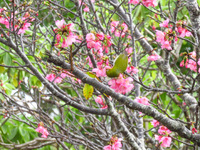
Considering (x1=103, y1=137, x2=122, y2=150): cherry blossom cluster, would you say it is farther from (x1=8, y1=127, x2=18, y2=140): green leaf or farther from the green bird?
(x1=8, y1=127, x2=18, y2=140): green leaf

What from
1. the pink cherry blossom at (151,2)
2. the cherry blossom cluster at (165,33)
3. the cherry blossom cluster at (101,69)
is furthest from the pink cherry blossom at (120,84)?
the pink cherry blossom at (151,2)

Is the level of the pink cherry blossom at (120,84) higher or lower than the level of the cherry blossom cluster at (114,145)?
higher

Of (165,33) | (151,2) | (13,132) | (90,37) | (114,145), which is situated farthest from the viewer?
(13,132)

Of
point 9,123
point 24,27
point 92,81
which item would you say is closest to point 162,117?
point 92,81

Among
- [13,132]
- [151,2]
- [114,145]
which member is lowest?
[13,132]

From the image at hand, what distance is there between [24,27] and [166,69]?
1.51 m

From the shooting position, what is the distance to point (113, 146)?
174cm

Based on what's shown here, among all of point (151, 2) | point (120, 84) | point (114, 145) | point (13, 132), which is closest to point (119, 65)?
point (120, 84)

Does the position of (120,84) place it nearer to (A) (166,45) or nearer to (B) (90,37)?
(B) (90,37)

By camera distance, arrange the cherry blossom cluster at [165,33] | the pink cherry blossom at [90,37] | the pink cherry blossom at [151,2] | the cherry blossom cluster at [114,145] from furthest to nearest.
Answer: the pink cherry blossom at [151,2]
the cherry blossom cluster at [165,33]
the cherry blossom cluster at [114,145]
the pink cherry blossom at [90,37]

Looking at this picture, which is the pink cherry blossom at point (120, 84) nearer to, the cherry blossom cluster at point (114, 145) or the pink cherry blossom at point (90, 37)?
the pink cherry blossom at point (90, 37)

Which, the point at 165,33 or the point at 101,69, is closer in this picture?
the point at 101,69

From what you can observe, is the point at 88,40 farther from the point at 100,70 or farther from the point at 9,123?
the point at 9,123

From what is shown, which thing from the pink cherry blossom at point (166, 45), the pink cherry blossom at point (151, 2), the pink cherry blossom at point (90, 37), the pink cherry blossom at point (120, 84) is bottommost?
the pink cherry blossom at point (120, 84)
